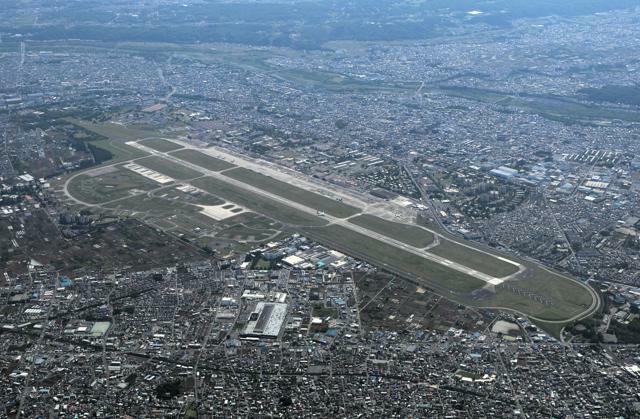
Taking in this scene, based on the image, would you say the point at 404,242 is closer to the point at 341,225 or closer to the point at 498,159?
the point at 341,225

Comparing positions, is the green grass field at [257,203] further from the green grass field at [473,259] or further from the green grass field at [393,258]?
the green grass field at [473,259]

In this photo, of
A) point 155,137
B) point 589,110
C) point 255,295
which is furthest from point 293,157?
point 589,110

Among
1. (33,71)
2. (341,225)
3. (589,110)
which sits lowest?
(33,71)

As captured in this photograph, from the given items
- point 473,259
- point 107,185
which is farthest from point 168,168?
point 473,259

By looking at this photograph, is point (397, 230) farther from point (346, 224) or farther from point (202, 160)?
point (202, 160)

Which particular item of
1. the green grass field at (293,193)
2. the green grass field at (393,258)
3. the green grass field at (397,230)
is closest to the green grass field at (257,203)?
the green grass field at (293,193)
